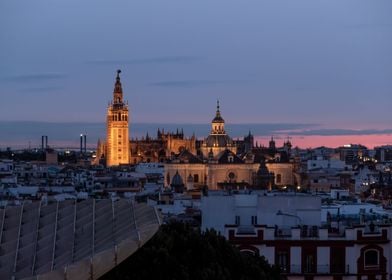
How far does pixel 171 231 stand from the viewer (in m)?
24.0

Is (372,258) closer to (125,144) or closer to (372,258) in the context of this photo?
(372,258)

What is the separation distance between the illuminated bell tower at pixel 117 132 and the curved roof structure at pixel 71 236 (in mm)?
130085

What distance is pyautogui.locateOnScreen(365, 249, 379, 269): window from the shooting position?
3256cm

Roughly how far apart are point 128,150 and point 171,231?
434 feet

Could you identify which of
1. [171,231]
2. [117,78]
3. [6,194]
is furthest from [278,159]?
[171,231]

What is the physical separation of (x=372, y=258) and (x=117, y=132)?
4741 inches

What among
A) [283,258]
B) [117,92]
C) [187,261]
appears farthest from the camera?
[117,92]

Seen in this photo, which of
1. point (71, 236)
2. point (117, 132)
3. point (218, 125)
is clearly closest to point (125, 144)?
point (117, 132)

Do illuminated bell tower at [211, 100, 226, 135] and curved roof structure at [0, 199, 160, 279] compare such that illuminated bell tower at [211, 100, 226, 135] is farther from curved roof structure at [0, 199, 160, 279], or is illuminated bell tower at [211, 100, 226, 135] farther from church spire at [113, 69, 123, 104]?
curved roof structure at [0, 199, 160, 279]

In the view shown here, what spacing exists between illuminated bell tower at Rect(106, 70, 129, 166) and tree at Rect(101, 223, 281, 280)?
127m

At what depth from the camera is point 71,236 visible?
1988 cm

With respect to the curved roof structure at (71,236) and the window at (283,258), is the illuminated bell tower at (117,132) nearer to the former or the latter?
the window at (283,258)

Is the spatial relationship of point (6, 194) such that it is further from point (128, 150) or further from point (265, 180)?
point (128, 150)

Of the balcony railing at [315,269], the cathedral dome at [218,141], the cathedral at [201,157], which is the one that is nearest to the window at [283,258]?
the balcony railing at [315,269]
